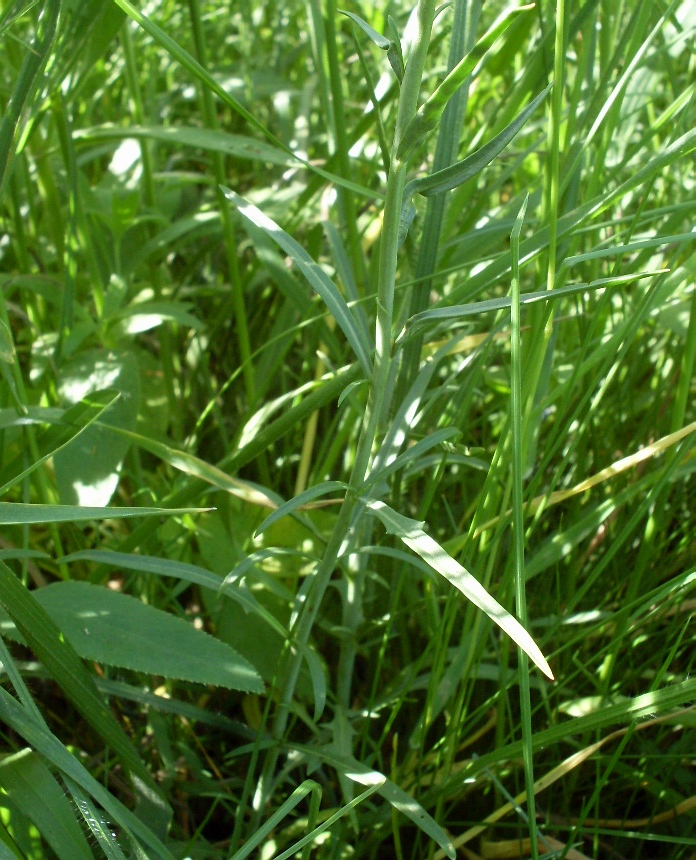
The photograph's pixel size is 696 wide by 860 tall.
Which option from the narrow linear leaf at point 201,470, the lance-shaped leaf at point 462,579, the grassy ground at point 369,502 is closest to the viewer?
the lance-shaped leaf at point 462,579

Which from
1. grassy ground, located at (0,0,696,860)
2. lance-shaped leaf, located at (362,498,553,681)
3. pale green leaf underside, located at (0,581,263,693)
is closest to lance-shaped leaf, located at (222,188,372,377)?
grassy ground, located at (0,0,696,860)

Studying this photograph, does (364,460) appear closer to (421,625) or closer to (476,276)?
(476,276)

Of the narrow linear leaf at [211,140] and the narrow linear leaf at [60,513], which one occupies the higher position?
the narrow linear leaf at [211,140]

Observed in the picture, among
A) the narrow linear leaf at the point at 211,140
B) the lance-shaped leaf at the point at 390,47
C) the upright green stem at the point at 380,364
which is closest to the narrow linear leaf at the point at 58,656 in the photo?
the upright green stem at the point at 380,364

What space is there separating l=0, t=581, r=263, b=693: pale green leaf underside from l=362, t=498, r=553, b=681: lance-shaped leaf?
17 cm

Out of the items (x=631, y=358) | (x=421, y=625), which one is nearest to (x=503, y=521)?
(x=421, y=625)

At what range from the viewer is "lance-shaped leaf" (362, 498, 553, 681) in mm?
427

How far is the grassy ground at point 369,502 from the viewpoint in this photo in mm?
537

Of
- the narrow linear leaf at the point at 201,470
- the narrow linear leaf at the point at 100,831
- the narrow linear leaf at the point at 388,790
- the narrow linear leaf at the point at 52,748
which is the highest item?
the narrow linear leaf at the point at 201,470

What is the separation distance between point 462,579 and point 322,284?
229mm

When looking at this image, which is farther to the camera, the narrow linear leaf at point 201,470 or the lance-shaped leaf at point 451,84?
the narrow linear leaf at point 201,470

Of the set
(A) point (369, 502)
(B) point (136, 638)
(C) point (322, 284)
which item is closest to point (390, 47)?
(C) point (322, 284)

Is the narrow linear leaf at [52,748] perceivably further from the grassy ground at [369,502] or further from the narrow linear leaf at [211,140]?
the narrow linear leaf at [211,140]

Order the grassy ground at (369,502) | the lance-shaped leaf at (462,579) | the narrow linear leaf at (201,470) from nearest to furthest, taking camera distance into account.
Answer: the lance-shaped leaf at (462,579), the grassy ground at (369,502), the narrow linear leaf at (201,470)
